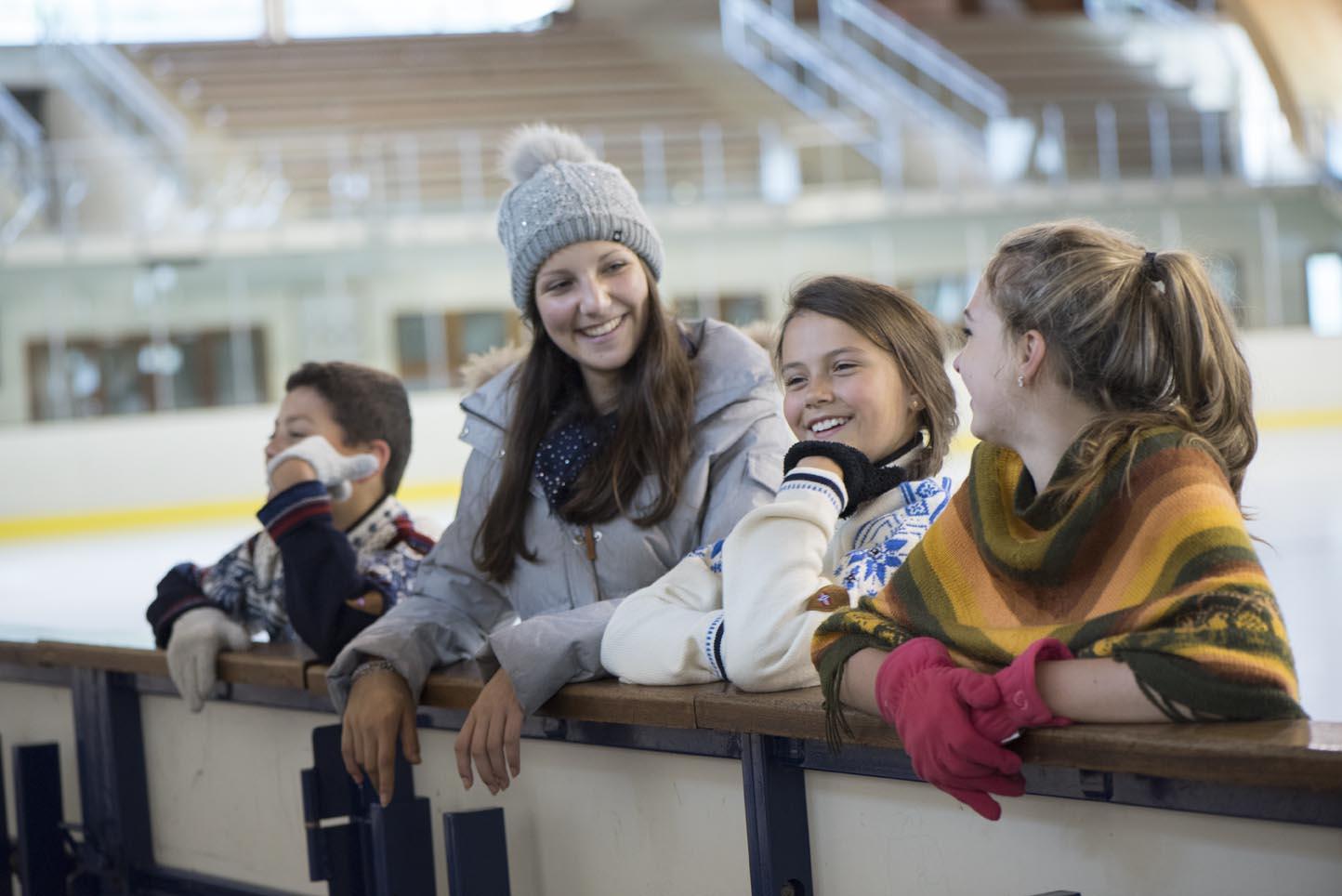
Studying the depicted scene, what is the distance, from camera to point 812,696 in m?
1.63

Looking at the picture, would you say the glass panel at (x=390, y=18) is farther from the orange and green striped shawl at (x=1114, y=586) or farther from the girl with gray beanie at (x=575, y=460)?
the orange and green striped shawl at (x=1114, y=586)

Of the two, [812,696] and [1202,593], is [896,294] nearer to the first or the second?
[812,696]

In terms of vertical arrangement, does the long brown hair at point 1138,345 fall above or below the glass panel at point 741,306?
below

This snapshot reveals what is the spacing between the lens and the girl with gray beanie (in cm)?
207

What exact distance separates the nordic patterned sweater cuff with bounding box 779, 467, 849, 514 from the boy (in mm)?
803

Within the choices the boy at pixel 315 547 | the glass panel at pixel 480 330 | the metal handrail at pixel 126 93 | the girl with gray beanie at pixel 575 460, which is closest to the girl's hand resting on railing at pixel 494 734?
the girl with gray beanie at pixel 575 460

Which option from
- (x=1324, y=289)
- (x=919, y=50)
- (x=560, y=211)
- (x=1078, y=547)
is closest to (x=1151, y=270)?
(x=1078, y=547)

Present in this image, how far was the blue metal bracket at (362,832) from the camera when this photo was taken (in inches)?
82.3

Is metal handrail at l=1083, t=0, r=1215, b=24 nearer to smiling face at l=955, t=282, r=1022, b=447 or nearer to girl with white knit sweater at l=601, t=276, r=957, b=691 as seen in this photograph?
girl with white knit sweater at l=601, t=276, r=957, b=691

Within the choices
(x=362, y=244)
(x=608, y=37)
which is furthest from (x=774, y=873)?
(x=608, y=37)

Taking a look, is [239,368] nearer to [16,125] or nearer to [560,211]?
[16,125]

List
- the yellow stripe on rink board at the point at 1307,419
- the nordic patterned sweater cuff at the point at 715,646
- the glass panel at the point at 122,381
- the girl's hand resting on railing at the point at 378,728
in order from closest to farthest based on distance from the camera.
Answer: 1. the nordic patterned sweater cuff at the point at 715,646
2. the girl's hand resting on railing at the point at 378,728
3. the glass panel at the point at 122,381
4. the yellow stripe on rink board at the point at 1307,419

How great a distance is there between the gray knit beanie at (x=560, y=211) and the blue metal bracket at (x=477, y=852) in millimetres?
695

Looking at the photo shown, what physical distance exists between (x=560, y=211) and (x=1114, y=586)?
1087mm
